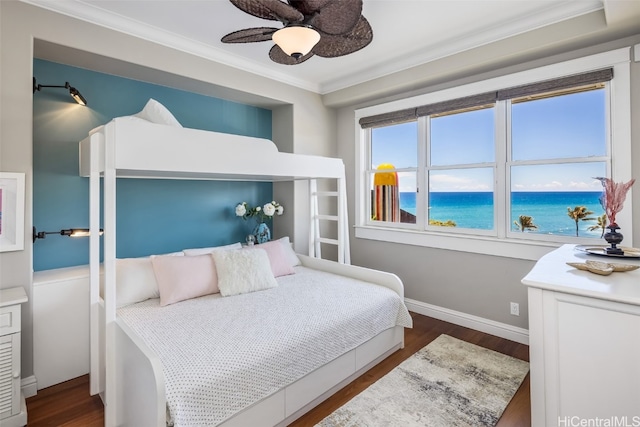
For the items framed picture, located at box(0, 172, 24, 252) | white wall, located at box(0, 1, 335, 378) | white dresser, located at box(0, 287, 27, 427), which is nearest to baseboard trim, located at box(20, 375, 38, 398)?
white wall, located at box(0, 1, 335, 378)

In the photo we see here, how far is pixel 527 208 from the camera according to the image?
2803 millimetres

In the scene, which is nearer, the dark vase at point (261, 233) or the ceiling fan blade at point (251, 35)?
the ceiling fan blade at point (251, 35)

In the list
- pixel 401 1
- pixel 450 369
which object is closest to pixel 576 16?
pixel 401 1

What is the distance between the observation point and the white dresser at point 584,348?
1.15m

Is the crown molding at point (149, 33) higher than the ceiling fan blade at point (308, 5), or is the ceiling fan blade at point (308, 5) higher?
the crown molding at point (149, 33)

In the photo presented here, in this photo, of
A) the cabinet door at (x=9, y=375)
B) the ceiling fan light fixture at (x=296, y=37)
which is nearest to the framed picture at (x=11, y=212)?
the cabinet door at (x=9, y=375)

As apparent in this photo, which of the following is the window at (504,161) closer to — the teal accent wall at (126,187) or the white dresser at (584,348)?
the white dresser at (584,348)

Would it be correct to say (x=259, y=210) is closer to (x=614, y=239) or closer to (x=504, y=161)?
(x=504, y=161)

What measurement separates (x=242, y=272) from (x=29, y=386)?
152 cm

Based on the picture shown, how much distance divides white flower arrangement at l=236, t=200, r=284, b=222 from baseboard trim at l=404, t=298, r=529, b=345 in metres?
1.81

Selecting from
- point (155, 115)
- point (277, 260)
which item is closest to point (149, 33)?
point (155, 115)

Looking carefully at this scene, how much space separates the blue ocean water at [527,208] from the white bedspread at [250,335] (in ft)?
4.15

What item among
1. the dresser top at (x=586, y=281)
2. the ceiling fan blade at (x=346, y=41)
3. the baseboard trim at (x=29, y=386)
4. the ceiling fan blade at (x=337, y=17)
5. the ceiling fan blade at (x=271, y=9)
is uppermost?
the ceiling fan blade at (x=346, y=41)

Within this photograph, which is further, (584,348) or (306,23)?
(306,23)
